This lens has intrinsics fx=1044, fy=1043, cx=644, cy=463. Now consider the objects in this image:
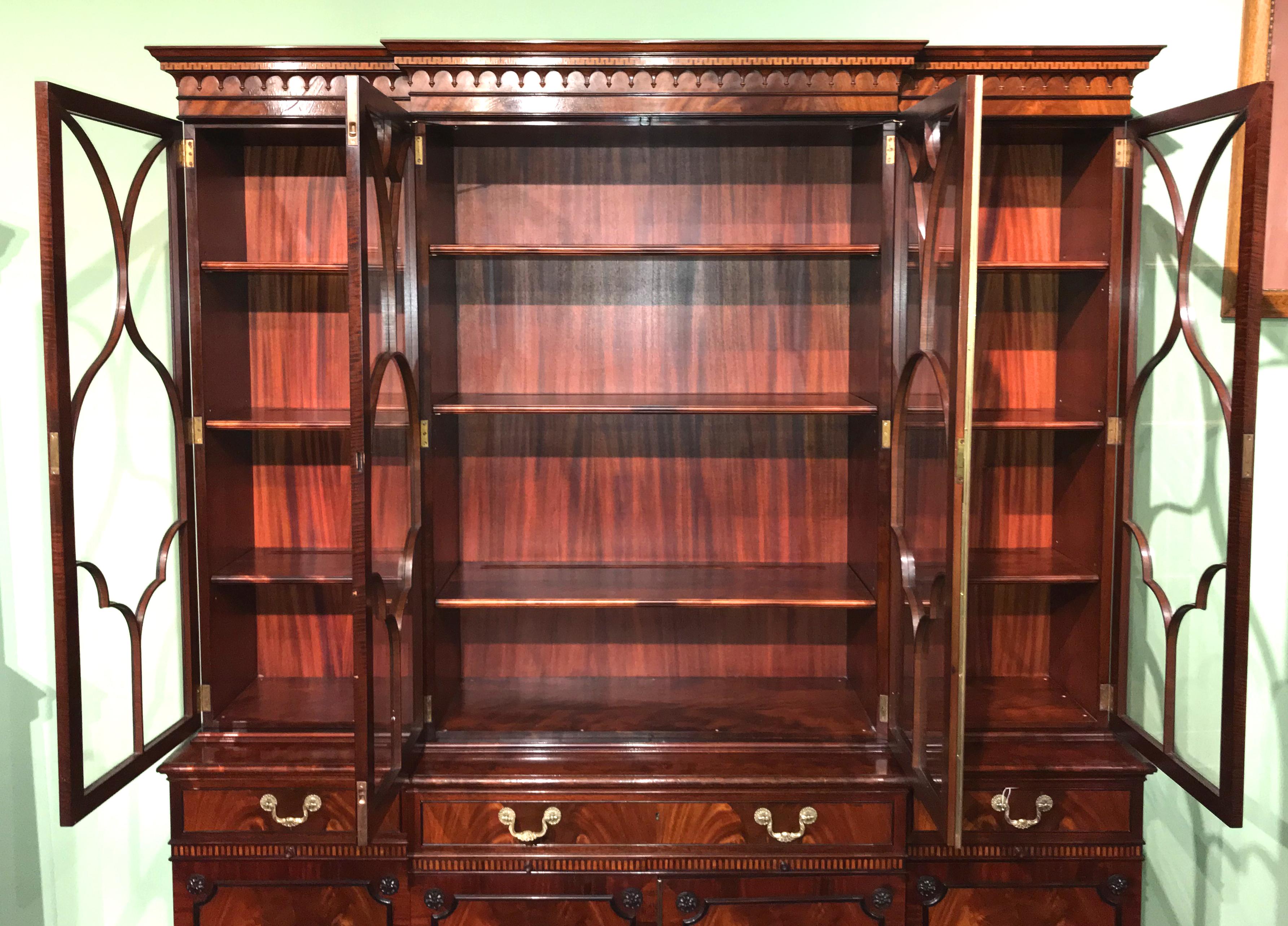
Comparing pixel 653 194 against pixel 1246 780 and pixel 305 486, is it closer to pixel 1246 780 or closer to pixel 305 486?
pixel 305 486

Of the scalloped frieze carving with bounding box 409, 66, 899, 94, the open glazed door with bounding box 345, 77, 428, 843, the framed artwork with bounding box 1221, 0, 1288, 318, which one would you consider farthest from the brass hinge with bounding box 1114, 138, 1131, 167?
the open glazed door with bounding box 345, 77, 428, 843

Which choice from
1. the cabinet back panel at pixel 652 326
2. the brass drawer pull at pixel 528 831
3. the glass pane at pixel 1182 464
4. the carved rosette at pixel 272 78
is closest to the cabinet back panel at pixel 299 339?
the cabinet back panel at pixel 652 326

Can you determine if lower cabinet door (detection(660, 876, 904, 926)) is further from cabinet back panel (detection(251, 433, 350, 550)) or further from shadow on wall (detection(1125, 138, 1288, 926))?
cabinet back panel (detection(251, 433, 350, 550))

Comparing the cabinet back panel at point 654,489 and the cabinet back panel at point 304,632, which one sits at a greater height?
the cabinet back panel at point 654,489

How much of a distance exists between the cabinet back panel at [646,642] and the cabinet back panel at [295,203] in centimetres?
82

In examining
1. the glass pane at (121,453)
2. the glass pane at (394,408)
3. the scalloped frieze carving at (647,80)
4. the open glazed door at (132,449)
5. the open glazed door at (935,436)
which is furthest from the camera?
the glass pane at (121,453)

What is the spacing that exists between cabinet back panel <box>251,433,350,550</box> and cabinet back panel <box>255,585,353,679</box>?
11cm

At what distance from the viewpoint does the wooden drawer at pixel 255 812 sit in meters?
1.83

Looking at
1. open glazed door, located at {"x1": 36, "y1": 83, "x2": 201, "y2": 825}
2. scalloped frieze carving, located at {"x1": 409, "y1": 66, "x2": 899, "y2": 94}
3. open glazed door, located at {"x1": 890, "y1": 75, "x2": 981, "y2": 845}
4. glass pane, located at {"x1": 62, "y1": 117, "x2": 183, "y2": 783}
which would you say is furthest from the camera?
glass pane, located at {"x1": 62, "y1": 117, "x2": 183, "y2": 783}

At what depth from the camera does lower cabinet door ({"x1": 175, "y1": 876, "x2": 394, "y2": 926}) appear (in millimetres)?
1843

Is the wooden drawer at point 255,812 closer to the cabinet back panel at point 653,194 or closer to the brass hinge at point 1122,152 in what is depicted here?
the cabinet back panel at point 653,194

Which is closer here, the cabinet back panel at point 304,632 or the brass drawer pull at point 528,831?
the brass drawer pull at point 528,831

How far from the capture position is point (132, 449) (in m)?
2.20

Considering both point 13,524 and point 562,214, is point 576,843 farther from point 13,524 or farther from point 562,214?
point 13,524
